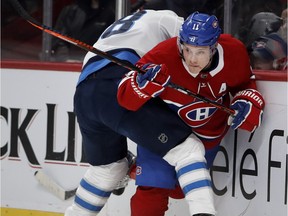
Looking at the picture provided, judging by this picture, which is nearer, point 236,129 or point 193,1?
point 236,129

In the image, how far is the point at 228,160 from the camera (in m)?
3.54

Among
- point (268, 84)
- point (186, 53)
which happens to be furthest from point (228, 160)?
point (186, 53)

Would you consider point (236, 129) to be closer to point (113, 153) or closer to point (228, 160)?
point (228, 160)

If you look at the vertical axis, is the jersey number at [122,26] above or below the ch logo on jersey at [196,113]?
above

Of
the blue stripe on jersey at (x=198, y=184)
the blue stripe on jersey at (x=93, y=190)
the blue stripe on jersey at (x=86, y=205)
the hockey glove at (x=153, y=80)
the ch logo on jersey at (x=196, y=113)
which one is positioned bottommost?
the blue stripe on jersey at (x=86, y=205)

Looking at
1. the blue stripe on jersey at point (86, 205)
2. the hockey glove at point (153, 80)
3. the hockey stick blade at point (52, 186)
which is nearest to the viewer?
the hockey glove at point (153, 80)

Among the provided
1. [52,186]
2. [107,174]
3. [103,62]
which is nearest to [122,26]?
[103,62]

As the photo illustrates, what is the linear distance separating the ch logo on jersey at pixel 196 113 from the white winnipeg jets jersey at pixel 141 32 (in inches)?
11.6

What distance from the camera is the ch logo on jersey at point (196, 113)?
329 centimetres

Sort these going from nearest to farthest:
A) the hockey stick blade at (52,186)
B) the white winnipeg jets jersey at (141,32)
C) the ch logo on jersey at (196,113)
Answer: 1. the ch logo on jersey at (196,113)
2. the white winnipeg jets jersey at (141,32)
3. the hockey stick blade at (52,186)

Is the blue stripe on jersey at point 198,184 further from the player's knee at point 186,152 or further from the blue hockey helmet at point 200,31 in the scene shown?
the blue hockey helmet at point 200,31

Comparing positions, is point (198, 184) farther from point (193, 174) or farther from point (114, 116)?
point (114, 116)

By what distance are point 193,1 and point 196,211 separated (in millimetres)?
994

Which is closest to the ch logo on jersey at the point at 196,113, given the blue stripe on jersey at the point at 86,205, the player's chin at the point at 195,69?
the player's chin at the point at 195,69
